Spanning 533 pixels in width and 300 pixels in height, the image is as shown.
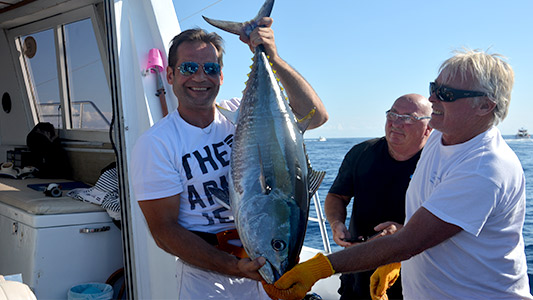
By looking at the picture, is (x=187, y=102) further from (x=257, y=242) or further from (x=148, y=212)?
(x=257, y=242)

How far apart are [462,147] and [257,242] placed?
0.86m

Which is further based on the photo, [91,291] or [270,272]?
[91,291]

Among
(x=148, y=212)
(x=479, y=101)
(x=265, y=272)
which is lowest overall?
(x=265, y=272)

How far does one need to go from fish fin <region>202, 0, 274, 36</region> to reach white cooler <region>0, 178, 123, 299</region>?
6.85ft

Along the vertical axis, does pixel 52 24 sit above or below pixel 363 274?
above

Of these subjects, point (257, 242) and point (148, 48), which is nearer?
point (257, 242)

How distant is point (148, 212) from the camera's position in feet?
5.74

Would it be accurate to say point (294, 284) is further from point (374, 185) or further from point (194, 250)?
point (374, 185)

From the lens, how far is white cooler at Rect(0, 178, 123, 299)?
3.25 meters

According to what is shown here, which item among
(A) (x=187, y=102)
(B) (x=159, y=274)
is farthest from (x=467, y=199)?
(B) (x=159, y=274)

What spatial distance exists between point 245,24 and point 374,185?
4.06 feet

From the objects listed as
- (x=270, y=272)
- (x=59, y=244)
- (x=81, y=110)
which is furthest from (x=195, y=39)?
(x=81, y=110)

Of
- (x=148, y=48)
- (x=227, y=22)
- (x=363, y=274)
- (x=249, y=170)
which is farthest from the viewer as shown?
(x=148, y=48)

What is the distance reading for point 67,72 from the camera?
16.7ft
